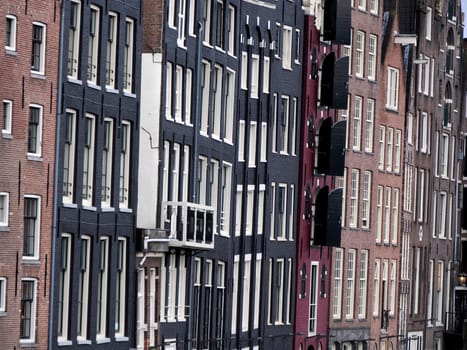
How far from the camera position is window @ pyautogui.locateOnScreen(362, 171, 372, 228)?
7875cm

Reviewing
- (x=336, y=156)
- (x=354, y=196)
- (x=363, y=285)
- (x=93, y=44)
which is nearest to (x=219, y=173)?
(x=93, y=44)

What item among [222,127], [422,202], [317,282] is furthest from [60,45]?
[422,202]

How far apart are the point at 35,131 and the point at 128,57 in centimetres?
574

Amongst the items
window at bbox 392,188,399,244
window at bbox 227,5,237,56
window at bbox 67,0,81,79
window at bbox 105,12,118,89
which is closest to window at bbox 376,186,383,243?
window at bbox 392,188,399,244

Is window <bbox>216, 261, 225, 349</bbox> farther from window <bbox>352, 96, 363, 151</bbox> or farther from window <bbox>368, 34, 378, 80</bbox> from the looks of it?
window <bbox>368, 34, 378, 80</bbox>

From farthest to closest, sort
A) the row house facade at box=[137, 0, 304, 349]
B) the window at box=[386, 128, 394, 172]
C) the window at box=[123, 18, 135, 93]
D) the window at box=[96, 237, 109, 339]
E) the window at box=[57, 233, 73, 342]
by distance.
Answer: the window at box=[386, 128, 394, 172] < the row house facade at box=[137, 0, 304, 349] < the window at box=[123, 18, 135, 93] < the window at box=[96, 237, 109, 339] < the window at box=[57, 233, 73, 342]

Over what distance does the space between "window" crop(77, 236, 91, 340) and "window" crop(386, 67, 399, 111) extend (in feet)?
107

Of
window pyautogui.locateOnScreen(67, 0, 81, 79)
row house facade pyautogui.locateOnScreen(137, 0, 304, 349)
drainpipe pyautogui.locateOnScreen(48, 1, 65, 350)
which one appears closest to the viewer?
drainpipe pyautogui.locateOnScreen(48, 1, 65, 350)

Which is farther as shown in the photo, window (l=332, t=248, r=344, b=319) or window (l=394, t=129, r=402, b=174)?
window (l=394, t=129, r=402, b=174)

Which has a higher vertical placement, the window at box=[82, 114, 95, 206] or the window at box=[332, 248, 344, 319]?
the window at box=[82, 114, 95, 206]

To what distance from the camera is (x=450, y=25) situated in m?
91.8

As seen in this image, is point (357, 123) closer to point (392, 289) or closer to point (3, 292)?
point (392, 289)

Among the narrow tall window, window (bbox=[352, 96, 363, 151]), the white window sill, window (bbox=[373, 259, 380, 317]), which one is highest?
window (bbox=[352, 96, 363, 151])

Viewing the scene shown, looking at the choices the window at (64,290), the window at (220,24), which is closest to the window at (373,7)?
the window at (220,24)
